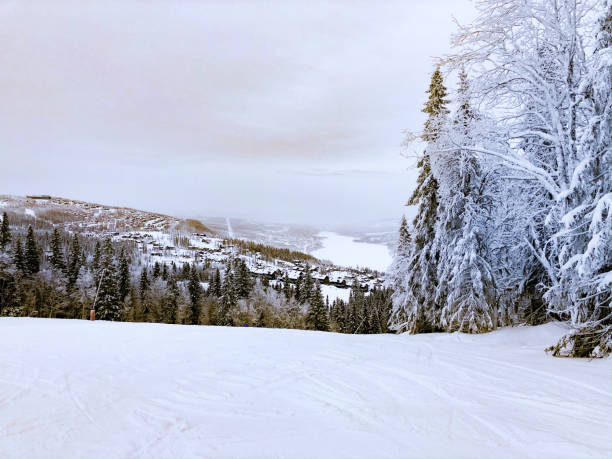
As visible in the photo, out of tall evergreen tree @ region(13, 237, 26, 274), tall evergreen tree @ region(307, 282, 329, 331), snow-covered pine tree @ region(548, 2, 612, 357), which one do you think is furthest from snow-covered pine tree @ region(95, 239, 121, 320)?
snow-covered pine tree @ region(548, 2, 612, 357)

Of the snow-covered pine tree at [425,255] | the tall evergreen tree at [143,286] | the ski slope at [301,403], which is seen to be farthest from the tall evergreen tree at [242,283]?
the ski slope at [301,403]

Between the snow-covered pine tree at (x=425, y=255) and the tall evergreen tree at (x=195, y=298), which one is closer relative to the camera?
the snow-covered pine tree at (x=425, y=255)

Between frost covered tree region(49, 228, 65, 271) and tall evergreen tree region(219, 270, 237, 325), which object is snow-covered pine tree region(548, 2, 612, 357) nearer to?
tall evergreen tree region(219, 270, 237, 325)

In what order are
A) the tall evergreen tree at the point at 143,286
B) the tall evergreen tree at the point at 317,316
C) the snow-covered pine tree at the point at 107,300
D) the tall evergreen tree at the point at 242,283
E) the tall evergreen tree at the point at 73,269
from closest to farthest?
the snow-covered pine tree at the point at 107,300
the tall evergreen tree at the point at 317,316
the tall evergreen tree at the point at 73,269
the tall evergreen tree at the point at 242,283
the tall evergreen tree at the point at 143,286

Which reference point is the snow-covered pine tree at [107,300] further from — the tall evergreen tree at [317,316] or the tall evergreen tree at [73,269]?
the tall evergreen tree at [317,316]

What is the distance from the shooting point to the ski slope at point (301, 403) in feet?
9.30

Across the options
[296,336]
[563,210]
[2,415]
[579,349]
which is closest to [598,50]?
[563,210]

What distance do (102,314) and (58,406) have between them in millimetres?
44010

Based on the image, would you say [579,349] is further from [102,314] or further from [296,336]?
[102,314]

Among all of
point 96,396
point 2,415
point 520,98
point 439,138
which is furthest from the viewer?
point 439,138

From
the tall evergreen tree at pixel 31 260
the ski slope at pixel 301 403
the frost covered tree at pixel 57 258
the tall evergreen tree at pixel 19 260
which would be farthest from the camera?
the frost covered tree at pixel 57 258

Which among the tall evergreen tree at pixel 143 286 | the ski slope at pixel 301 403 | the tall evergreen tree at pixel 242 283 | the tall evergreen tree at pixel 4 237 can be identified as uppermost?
the tall evergreen tree at pixel 4 237

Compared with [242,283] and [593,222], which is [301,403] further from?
[242,283]

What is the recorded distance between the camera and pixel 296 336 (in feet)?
29.2
